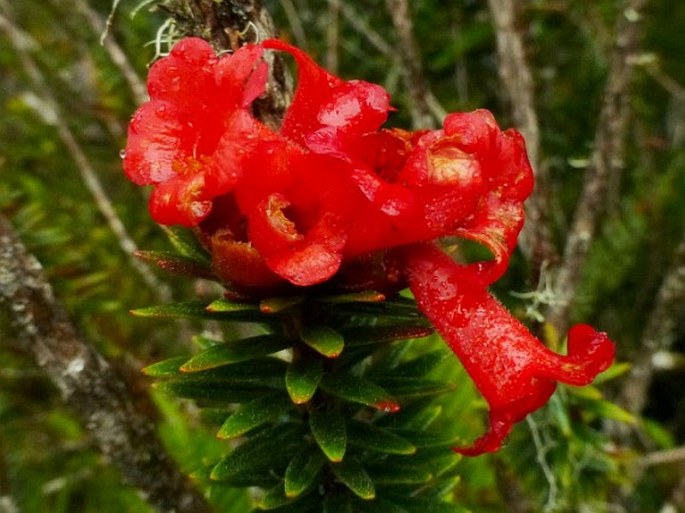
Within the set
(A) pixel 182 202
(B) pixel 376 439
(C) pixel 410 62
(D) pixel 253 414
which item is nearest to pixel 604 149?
(C) pixel 410 62

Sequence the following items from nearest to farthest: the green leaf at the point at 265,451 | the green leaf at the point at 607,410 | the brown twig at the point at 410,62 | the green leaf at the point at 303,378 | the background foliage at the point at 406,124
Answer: the green leaf at the point at 303,378, the green leaf at the point at 265,451, the green leaf at the point at 607,410, the brown twig at the point at 410,62, the background foliage at the point at 406,124

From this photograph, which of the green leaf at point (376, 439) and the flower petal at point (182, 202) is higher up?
the flower petal at point (182, 202)

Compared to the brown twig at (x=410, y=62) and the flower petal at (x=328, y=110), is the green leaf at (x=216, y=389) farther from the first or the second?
the brown twig at (x=410, y=62)

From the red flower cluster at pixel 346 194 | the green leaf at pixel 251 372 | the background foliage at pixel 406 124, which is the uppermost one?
the red flower cluster at pixel 346 194

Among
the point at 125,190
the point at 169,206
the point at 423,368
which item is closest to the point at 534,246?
the point at 423,368

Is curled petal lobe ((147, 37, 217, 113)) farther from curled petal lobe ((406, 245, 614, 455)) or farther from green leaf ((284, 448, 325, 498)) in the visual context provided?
green leaf ((284, 448, 325, 498))

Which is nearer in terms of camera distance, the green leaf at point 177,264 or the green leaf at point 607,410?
the green leaf at point 177,264

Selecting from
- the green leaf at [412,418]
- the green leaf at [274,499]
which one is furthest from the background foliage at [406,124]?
the green leaf at [274,499]
